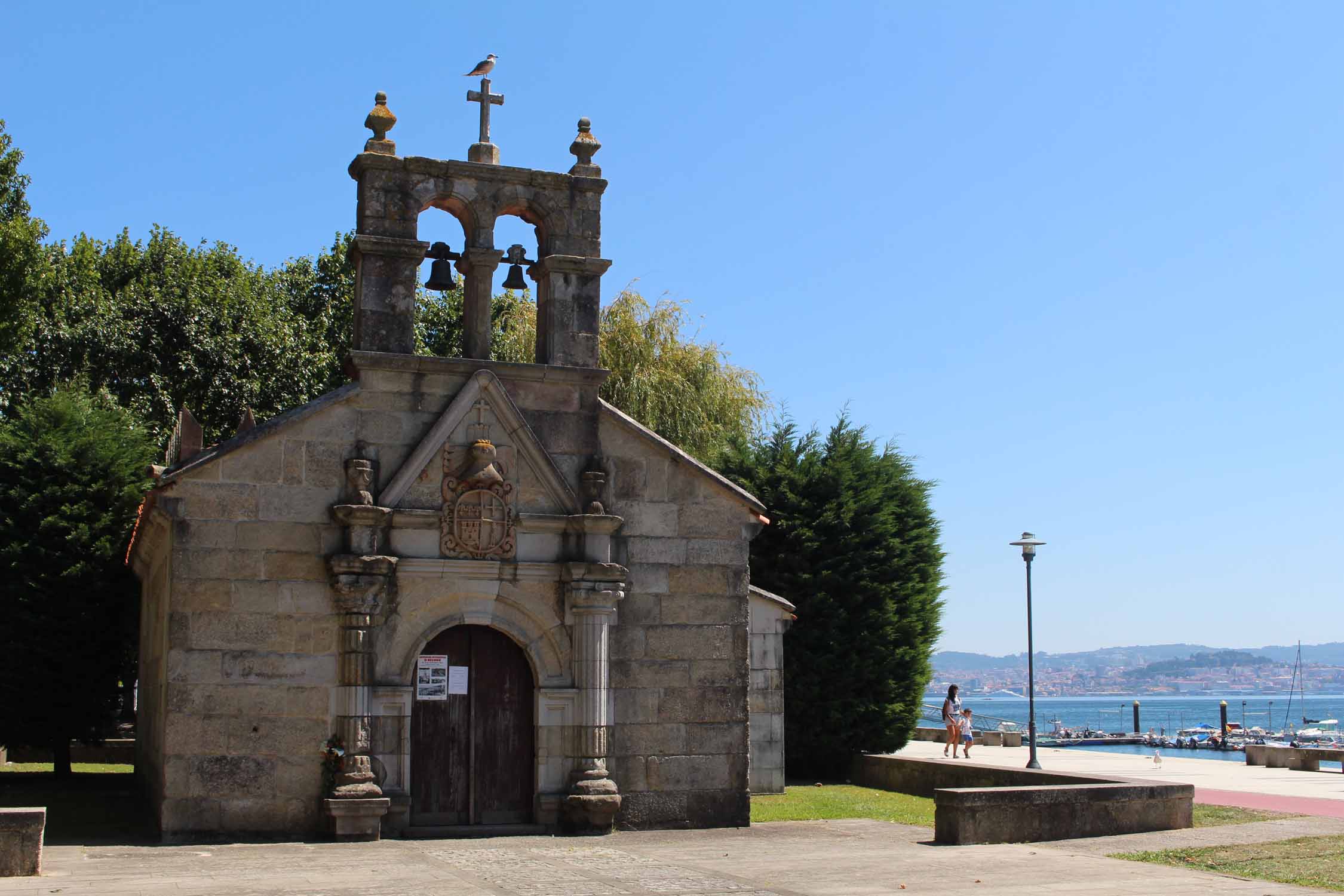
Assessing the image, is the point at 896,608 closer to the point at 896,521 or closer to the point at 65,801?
the point at 896,521

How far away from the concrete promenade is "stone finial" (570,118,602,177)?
10.4m

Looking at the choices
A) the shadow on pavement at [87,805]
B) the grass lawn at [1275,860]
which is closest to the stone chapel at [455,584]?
the shadow on pavement at [87,805]

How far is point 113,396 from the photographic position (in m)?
32.2

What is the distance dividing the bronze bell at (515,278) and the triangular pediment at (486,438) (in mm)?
1409

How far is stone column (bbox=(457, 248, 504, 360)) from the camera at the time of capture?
16.9 metres

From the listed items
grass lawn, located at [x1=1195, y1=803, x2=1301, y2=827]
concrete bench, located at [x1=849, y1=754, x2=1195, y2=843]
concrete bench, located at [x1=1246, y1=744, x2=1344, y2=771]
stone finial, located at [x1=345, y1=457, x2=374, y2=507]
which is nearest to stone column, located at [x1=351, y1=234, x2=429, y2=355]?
stone finial, located at [x1=345, y1=457, x2=374, y2=507]

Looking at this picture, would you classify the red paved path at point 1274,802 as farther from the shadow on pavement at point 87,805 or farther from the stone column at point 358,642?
the shadow on pavement at point 87,805

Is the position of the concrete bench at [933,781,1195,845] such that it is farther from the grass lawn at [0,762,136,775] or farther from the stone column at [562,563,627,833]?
the grass lawn at [0,762,136,775]

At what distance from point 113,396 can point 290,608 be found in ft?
62.6

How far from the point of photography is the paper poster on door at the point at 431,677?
1603 cm

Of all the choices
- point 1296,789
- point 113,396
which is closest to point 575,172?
point 1296,789

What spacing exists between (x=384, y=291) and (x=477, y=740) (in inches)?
215

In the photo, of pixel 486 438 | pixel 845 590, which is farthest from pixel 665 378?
pixel 486 438

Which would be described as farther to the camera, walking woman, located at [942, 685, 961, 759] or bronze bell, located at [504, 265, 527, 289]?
walking woman, located at [942, 685, 961, 759]
